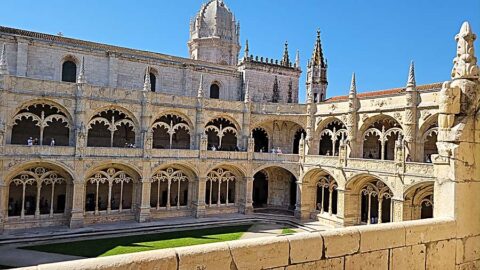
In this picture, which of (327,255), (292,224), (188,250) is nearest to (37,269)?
(188,250)

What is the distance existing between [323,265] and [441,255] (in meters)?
2.07

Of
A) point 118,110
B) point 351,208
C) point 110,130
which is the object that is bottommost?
point 351,208

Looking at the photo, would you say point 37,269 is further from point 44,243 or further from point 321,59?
point 321,59

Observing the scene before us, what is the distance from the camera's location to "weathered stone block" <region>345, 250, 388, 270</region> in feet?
14.6

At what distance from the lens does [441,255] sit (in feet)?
16.9

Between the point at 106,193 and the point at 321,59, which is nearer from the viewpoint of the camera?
the point at 106,193

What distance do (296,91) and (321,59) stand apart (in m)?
3.80

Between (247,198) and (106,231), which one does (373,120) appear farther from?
(106,231)

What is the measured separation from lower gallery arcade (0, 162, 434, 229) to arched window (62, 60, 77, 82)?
7.36 m

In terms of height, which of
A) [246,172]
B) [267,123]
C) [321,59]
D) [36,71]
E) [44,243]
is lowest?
[44,243]

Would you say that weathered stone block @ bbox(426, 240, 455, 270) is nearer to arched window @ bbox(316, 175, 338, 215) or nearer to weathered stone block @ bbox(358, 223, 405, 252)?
weathered stone block @ bbox(358, 223, 405, 252)

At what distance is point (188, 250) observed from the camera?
3539mm

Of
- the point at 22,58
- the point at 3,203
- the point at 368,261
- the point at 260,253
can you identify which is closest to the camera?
the point at 260,253

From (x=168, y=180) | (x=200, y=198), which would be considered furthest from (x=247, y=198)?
(x=168, y=180)
